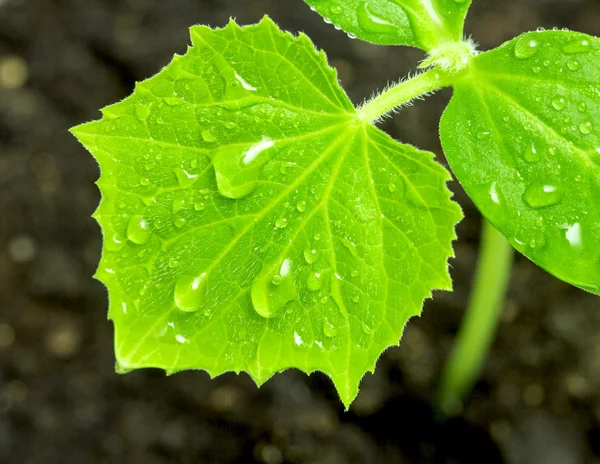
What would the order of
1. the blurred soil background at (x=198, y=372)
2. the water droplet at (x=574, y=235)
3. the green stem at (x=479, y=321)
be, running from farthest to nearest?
the blurred soil background at (x=198, y=372), the green stem at (x=479, y=321), the water droplet at (x=574, y=235)

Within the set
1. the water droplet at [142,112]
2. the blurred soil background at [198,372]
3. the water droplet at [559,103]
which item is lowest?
the blurred soil background at [198,372]

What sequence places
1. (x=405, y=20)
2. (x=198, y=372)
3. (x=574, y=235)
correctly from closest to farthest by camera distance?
(x=574, y=235) < (x=405, y=20) < (x=198, y=372)

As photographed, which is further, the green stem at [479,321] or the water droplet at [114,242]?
the green stem at [479,321]

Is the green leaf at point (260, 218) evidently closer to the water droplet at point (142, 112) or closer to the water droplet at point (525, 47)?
the water droplet at point (142, 112)

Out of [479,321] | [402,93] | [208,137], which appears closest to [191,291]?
[208,137]

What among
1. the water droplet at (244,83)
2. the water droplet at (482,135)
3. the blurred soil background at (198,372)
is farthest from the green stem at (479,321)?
the water droplet at (244,83)

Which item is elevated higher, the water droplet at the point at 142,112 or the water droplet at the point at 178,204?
the water droplet at the point at 142,112

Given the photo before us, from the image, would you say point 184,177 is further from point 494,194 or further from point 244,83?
point 494,194

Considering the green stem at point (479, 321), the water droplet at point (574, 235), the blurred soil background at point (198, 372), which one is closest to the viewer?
the water droplet at point (574, 235)
